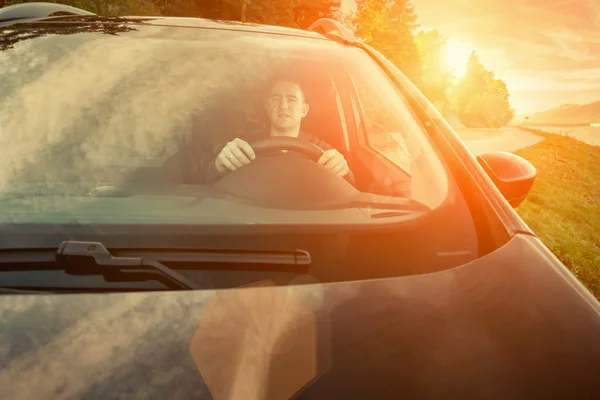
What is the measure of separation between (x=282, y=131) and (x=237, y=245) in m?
1.21

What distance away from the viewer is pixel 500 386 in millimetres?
1201

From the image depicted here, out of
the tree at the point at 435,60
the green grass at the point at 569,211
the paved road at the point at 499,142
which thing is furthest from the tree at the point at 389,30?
the green grass at the point at 569,211

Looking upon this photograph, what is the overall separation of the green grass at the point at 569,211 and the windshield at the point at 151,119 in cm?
548

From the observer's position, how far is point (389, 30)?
51.6 metres

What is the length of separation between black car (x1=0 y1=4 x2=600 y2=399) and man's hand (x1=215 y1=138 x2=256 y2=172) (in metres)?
0.05

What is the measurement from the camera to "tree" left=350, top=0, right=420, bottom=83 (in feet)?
168

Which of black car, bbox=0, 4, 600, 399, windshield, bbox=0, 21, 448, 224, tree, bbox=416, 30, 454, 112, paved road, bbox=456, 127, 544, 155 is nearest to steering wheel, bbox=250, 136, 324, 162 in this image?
black car, bbox=0, 4, 600, 399

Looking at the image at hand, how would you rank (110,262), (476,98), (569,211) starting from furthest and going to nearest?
(476,98) → (569,211) → (110,262)

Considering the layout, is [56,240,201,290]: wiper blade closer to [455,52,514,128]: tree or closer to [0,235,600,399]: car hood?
[0,235,600,399]: car hood

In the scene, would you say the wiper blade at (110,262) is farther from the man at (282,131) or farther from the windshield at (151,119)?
the man at (282,131)

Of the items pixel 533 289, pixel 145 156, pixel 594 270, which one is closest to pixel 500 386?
pixel 533 289

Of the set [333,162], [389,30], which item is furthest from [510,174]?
[389,30]

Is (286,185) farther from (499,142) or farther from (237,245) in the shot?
(499,142)

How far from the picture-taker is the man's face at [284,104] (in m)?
2.61
